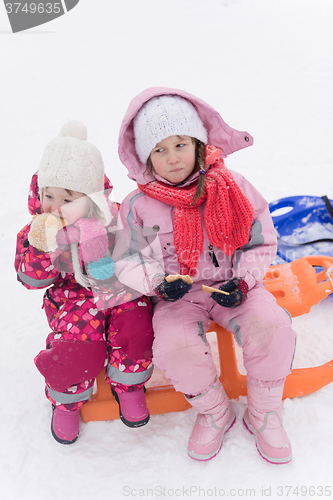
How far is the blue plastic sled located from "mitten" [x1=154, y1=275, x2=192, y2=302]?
3.13ft

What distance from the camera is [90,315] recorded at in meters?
1.38

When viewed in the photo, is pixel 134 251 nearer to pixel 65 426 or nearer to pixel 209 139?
pixel 209 139

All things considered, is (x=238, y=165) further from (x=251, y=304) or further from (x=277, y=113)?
(x=251, y=304)

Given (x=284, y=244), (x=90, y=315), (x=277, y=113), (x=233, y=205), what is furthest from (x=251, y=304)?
(x=277, y=113)

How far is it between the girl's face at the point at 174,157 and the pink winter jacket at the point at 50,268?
247mm

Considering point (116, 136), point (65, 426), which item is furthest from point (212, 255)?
point (116, 136)

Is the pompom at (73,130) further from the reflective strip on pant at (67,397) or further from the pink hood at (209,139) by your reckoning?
the reflective strip on pant at (67,397)

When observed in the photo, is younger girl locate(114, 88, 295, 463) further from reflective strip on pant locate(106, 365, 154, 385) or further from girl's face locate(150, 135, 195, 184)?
reflective strip on pant locate(106, 365, 154, 385)

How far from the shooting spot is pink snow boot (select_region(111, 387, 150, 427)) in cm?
137

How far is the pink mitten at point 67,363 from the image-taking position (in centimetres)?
131

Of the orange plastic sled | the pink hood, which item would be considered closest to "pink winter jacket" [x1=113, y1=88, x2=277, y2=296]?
the pink hood

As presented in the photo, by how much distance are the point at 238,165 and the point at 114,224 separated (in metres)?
1.57

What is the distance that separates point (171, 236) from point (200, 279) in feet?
0.58

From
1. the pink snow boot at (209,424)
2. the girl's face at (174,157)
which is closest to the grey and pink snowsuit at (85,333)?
the pink snow boot at (209,424)
